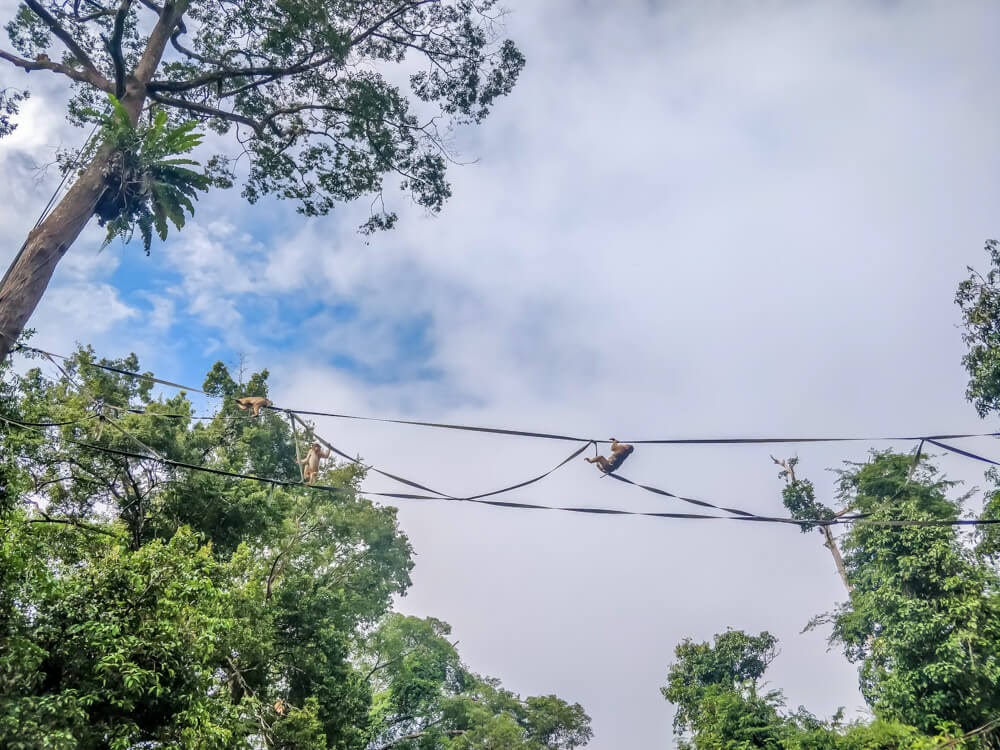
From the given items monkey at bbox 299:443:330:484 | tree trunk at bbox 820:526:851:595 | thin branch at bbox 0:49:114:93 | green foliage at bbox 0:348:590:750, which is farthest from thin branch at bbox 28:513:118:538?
tree trunk at bbox 820:526:851:595

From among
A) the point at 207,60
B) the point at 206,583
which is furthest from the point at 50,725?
the point at 207,60

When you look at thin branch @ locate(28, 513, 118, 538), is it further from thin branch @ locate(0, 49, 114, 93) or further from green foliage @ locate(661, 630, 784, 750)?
green foliage @ locate(661, 630, 784, 750)

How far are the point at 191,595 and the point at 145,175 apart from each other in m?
5.68

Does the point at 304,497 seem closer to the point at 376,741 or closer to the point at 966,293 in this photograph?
the point at 376,741

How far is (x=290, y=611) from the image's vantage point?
13523 millimetres

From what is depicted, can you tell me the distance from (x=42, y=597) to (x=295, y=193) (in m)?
7.50

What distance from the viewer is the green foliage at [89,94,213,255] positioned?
7398mm

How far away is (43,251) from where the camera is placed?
256 inches

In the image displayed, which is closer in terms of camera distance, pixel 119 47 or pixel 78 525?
pixel 119 47

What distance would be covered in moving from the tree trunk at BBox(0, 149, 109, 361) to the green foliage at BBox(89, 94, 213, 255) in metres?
0.26

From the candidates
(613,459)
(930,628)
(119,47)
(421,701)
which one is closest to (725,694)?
(930,628)

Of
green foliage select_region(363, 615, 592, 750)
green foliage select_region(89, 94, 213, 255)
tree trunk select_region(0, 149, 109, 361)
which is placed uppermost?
green foliage select_region(89, 94, 213, 255)

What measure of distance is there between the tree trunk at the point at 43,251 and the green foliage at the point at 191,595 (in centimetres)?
69

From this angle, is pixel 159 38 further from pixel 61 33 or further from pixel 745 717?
pixel 745 717
